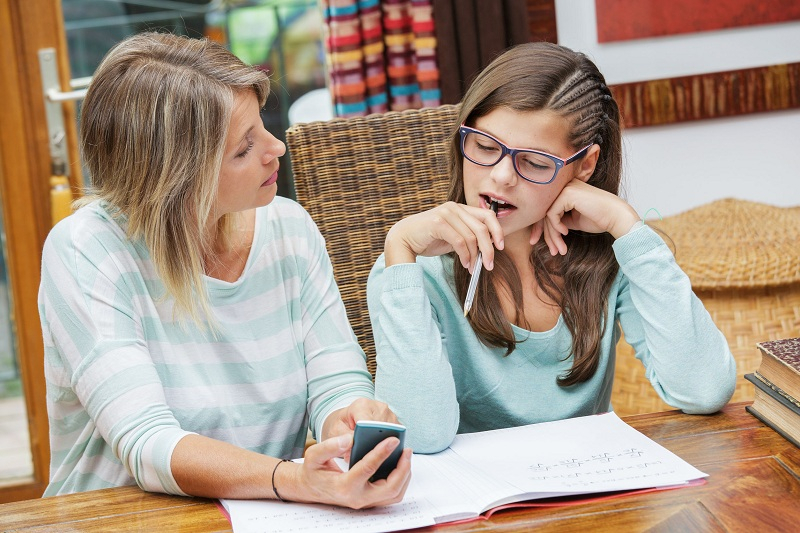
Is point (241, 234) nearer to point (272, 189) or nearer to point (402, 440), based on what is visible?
point (272, 189)

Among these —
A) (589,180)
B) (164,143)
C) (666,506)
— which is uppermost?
(164,143)

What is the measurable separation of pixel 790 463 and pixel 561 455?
0.83ft

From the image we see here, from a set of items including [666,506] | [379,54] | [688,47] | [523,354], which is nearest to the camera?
[666,506]

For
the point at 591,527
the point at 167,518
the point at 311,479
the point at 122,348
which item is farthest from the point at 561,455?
the point at 122,348

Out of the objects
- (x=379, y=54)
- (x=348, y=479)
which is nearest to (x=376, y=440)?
(x=348, y=479)

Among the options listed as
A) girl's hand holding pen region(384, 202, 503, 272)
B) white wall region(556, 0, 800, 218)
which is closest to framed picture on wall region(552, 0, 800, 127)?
white wall region(556, 0, 800, 218)

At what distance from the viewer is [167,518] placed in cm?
97

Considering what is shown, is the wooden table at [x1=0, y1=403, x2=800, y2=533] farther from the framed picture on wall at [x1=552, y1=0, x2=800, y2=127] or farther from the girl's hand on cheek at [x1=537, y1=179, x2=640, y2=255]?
the framed picture on wall at [x1=552, y1=0, x2=800, y2=127]

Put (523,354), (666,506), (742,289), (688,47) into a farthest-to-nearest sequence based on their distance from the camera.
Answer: (688,47) → (742,289) → (523,354) → (666,506)

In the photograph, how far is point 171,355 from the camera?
1260mm

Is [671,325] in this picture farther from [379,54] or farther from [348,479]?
[379,54]

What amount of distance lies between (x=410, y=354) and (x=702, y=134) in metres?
1.87

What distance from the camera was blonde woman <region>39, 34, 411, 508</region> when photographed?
1.15 m

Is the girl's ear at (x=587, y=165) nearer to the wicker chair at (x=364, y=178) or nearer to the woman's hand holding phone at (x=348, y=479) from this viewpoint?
the wicker chair at (x=364, y=178)
